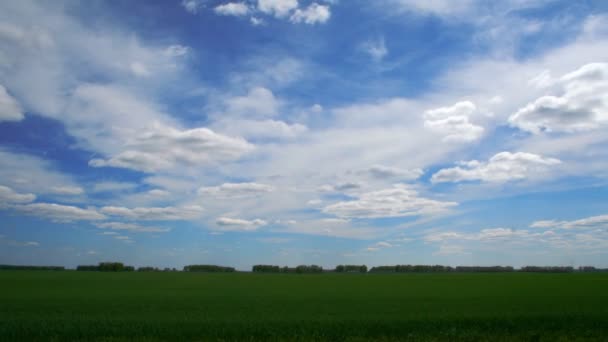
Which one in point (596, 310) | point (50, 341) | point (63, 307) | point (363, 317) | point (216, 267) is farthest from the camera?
point (216, 267)

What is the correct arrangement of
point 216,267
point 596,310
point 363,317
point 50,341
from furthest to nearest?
point 216,267, point 596,310, point 363,317, point 50,341

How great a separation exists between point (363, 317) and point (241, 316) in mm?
7102

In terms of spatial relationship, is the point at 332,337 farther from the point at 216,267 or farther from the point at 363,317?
the point at 216,267

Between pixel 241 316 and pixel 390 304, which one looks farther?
pixel 390 304

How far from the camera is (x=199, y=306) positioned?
2945cm

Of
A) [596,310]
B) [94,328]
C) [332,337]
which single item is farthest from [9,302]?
[596,310]

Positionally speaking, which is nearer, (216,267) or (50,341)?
(50,341)

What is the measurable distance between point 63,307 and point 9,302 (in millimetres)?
7285

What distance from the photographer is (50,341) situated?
18.0 metres

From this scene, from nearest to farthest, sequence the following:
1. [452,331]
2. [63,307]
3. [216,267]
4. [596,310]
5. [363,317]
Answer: [452,331] → [363,317] → [596,310] → [63,307] → [216,267]

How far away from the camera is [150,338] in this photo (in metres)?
18.2

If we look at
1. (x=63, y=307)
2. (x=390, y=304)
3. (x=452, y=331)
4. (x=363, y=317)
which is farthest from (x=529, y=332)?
(x=63, y=307)

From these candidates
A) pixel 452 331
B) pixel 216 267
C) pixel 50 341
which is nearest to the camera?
pixel 50 341

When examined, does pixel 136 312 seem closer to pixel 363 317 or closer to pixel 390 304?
pixel 363 317
